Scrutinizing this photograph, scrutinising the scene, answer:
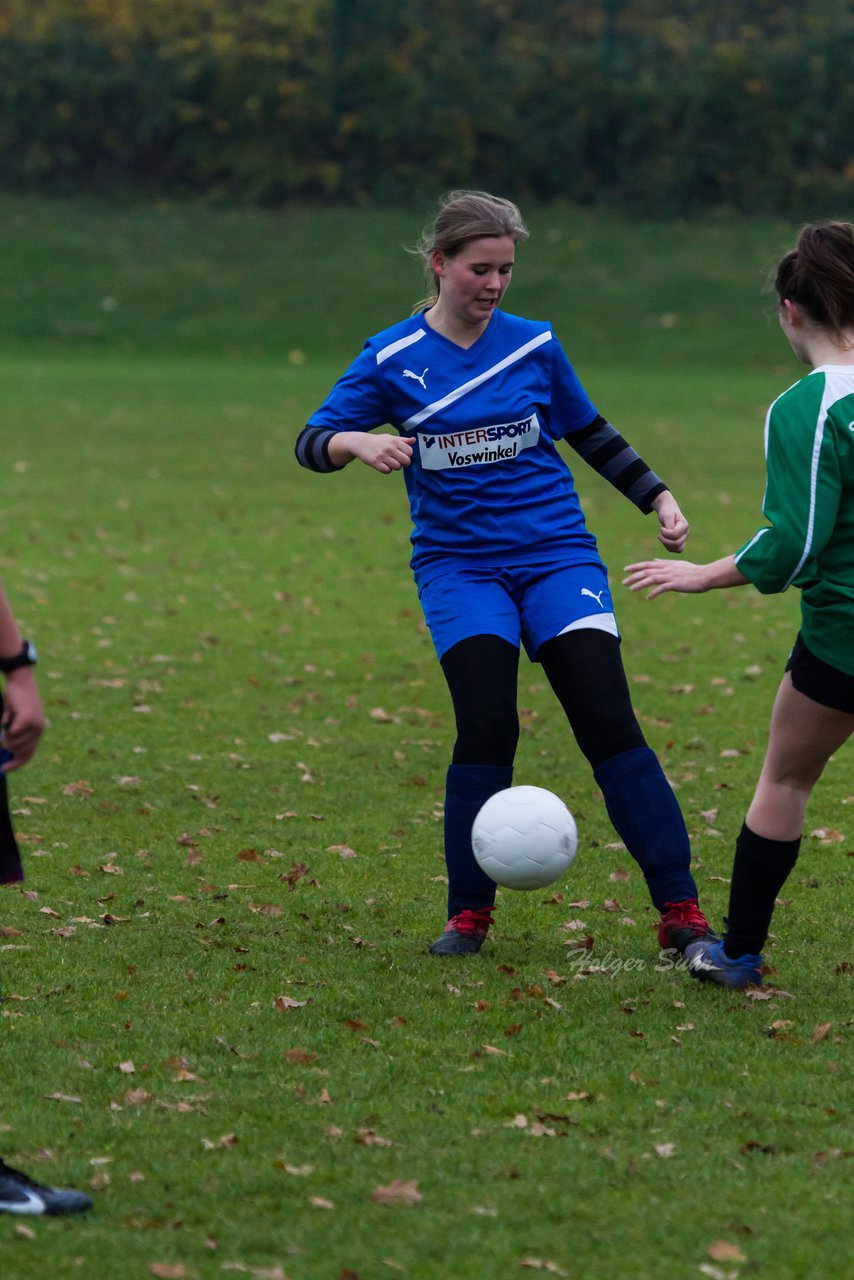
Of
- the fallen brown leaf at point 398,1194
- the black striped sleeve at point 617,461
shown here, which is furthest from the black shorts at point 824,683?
the fallen brown leaf at point 398,1194

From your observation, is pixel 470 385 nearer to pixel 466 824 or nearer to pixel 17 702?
pixel 466 824

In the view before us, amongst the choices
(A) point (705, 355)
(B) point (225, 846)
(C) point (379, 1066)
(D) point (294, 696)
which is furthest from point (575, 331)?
(C) point (379, 1066)

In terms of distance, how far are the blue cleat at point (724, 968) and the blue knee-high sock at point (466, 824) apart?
2.51ft

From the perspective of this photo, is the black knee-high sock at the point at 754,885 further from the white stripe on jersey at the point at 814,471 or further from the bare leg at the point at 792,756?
the white stripe on jersey at the point at 814,471

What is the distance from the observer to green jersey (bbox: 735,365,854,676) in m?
4.50

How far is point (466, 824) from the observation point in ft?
18.2

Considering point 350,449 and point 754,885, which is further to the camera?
point 350,449

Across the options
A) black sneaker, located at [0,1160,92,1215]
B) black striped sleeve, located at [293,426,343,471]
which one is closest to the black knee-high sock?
black striped sleeve, located at [293,426,343,471]

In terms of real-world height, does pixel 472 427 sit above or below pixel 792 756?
above

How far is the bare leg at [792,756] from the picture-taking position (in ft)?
15.7

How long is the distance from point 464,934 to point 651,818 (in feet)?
2.52

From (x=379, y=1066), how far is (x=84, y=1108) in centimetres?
81

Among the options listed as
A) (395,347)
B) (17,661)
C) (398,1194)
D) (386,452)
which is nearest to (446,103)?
(395,347)

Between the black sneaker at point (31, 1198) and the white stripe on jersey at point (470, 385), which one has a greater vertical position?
the white stripe on jersey at point (470, 385)
